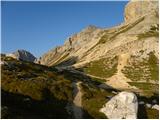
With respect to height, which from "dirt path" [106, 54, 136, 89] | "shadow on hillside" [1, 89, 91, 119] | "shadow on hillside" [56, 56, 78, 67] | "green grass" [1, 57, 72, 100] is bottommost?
"shadow on hillside" [1, 89, 91, 119]

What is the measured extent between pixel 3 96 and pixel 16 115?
948 centimetres

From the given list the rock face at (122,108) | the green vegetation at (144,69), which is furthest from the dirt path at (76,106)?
the green vegetation at (144,69)

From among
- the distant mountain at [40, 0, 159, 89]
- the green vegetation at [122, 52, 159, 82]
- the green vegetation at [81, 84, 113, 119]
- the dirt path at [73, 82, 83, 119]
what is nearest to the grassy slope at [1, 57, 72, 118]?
the dirt path at [73, 82, 83, 119]

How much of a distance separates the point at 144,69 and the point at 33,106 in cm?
7654

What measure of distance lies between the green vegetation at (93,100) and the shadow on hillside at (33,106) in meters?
2.16

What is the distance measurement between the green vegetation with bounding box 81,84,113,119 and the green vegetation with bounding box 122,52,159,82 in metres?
47.1

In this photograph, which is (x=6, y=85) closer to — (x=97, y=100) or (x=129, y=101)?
(x=97, y=100)

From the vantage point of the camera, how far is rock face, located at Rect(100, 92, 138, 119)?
68.8 metres

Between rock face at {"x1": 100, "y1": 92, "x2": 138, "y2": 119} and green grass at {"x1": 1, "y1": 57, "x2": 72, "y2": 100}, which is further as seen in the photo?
green grass at {"x1": 1, "y1": 57, "x2": 72, "y2": 100}

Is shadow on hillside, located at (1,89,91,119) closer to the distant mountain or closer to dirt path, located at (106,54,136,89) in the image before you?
dirt path, located at (106,54,136,89)

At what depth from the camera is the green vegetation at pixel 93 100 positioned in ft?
229

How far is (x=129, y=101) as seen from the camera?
6994cm

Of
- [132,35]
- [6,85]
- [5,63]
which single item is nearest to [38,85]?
[6,85]

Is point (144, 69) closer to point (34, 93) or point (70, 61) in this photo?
point (70, 61)
